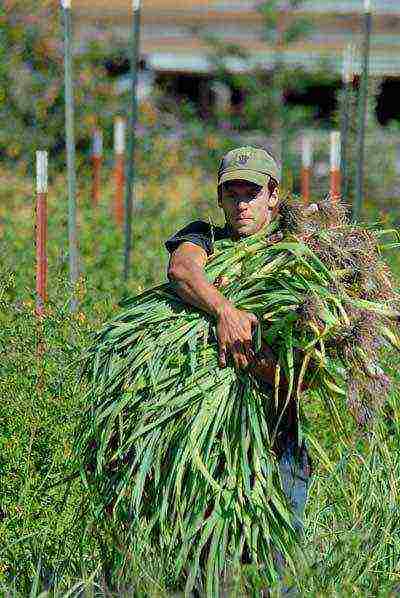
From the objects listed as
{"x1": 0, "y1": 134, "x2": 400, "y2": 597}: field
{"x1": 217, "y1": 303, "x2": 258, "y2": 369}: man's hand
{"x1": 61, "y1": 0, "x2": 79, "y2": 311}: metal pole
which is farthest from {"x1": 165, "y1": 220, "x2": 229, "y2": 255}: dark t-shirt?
{"x1": 61, "y1": 0, "x2": 79, "y2": 311}: metal pole

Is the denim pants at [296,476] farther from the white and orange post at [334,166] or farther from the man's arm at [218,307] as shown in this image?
the white and orange post at [334,166]

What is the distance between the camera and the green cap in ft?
12.1

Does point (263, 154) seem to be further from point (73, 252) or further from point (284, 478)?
point (73, 252)

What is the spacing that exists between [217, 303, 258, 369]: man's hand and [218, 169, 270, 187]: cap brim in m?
0.41

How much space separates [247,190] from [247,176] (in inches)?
1.9

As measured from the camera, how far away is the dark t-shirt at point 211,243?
3617 mm

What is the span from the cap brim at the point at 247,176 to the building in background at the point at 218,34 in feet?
45.7

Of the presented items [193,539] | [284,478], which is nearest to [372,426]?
[284,478]

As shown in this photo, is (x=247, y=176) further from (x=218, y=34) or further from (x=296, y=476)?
(x=218, y=34)

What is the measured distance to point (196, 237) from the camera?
369 centimetres

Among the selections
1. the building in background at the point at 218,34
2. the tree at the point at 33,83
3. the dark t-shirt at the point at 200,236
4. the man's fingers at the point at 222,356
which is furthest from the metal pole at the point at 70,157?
the building in background at the point at 218,34

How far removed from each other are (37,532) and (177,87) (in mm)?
18296

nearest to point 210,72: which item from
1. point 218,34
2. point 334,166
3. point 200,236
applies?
point 218,34

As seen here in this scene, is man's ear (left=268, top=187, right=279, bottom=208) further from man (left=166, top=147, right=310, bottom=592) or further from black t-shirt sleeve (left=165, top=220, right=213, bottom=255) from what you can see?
black t-shirt sleeve (left=165, top=220, right=213, bottom=255)
